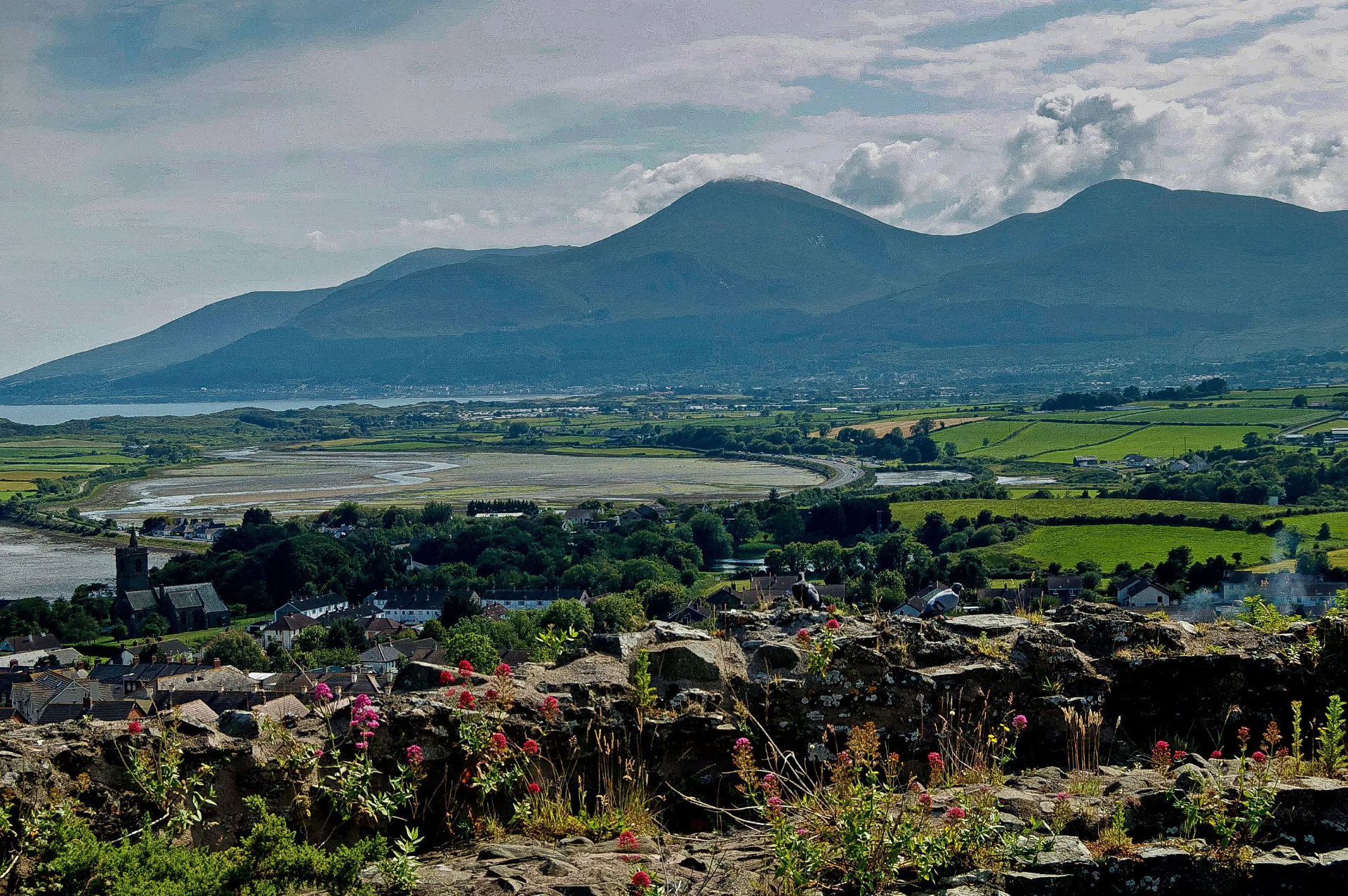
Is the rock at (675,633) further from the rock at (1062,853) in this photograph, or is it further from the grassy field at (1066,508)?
the grassy field at (1066,508)

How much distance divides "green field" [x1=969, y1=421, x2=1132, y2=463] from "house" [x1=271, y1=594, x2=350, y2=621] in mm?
70973

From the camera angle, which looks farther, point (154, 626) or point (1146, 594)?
point (154, 626)

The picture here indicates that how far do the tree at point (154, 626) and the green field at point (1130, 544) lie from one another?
44123 millimetres

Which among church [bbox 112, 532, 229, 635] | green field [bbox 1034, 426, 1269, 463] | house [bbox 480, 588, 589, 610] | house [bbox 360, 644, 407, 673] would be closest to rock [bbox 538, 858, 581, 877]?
house [bbox 360, 644, 407, 673]

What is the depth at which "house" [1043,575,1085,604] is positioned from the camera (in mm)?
50031

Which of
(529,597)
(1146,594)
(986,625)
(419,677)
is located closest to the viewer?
(419,677)

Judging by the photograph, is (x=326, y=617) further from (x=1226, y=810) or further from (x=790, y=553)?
(x=1226, y=810)

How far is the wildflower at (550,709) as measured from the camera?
7.86 metres

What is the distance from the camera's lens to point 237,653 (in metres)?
52.9

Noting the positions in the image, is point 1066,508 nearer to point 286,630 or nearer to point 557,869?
point 286,630

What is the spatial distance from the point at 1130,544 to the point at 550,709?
59.4m

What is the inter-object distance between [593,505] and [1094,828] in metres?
88.9

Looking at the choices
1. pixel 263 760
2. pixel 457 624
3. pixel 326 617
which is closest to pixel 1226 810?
pixel 263 760

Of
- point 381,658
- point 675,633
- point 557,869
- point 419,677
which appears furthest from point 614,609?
point 557,869
